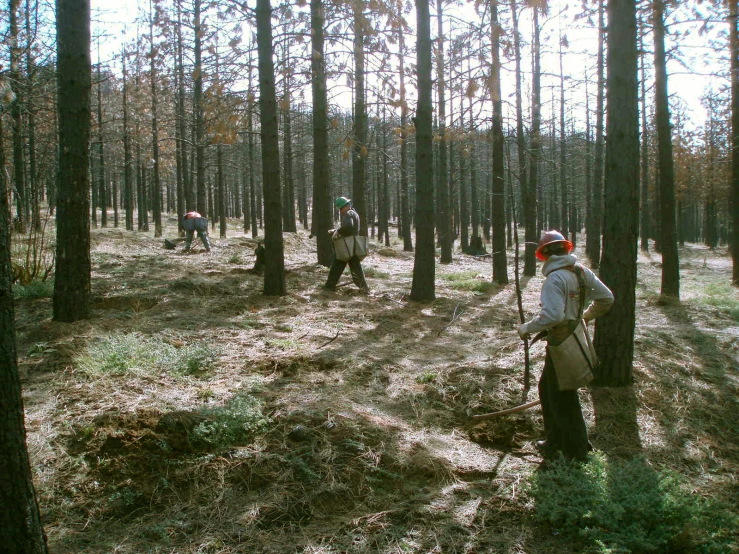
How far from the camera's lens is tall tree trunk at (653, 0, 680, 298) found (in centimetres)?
1179

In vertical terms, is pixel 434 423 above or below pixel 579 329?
below

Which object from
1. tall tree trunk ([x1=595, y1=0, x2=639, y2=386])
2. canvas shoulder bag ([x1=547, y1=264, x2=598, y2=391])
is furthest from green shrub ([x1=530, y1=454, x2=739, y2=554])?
tall tree trunk ([x1=595, y1=0, x2=639, y2=386])

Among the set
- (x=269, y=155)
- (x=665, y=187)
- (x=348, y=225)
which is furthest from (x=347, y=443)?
(x=665, y=187)

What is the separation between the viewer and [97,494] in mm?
3561

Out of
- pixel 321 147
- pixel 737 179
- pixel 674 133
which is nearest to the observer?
pixel 321 147

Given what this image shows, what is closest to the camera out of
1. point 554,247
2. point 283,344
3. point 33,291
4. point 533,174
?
point 554,247

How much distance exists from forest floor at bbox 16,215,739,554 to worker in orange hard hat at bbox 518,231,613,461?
231 mm

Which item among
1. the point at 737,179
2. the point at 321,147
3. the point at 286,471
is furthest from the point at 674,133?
the point at 286,471

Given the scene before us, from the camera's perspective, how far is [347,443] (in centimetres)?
416

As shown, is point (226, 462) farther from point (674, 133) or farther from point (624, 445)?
point (674, 133)

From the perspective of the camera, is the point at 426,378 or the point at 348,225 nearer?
the point at 426,378

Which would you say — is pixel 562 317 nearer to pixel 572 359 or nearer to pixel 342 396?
pixel 572 359

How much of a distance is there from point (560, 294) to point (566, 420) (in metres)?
1.02

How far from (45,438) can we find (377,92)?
22.2ft
